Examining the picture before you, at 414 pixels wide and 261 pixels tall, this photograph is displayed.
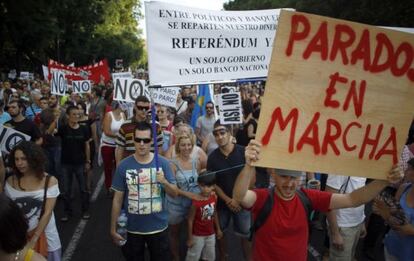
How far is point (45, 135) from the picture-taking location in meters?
7.15

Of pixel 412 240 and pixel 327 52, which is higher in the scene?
pixel 327 52

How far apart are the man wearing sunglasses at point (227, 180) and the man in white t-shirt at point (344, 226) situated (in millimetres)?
1044

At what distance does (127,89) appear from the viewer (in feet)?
25.5

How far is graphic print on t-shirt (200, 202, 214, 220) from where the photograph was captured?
4520mm

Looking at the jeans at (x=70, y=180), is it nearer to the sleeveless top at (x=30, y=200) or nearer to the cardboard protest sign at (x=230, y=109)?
the cardboard protest sign at (x=230, y=109)

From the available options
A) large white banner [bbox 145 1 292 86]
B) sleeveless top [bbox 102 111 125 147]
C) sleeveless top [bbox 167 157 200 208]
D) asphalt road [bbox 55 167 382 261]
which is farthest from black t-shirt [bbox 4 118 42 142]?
large white banner [bbox 145 1 292 86]

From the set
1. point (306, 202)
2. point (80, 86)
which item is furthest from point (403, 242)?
point (80, 86)

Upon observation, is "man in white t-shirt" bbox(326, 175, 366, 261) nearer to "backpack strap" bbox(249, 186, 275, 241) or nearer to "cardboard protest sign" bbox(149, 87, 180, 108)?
"backpack strap" bbox(249, 186, 275, 241)

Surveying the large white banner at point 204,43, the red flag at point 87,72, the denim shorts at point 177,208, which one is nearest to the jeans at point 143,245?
the denim shorts at point 177,208

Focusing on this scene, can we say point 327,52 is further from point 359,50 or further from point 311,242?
point 311,242

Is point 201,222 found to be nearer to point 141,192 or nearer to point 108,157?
point 141,192

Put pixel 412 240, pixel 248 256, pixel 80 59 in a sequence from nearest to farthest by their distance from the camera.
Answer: pixel 412 240
pixel 248 256
pixel 80 59

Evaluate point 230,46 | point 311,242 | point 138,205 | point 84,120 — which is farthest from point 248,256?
point 84,120

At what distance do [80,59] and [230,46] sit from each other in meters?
44.8
